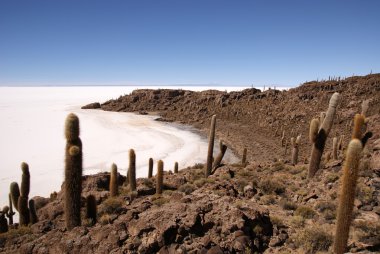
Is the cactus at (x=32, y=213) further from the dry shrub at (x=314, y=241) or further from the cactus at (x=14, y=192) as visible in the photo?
the dry shrub at (x=314, y=241)

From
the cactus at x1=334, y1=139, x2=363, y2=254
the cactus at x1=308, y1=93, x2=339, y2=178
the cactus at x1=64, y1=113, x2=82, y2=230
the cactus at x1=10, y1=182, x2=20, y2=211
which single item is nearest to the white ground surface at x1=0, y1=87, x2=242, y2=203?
the cactus at x1=10, y1=182, x2=20, y2=211

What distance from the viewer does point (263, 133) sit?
40062mm

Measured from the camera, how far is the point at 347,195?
264 inches

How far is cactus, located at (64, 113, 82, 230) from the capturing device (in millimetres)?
8920

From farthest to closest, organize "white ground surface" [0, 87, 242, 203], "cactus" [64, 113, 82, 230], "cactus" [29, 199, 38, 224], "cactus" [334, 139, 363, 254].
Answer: "white ground surface" [0, 87, 242, 203] < "cactus" [29, 199, 38, 224] < "cactus" [64, 113, 82, 230] < "cactus" [334, 139, 363, 254]

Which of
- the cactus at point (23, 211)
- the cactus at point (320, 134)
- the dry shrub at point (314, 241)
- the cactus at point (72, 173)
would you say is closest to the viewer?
the dry shrub at point (314, 241)

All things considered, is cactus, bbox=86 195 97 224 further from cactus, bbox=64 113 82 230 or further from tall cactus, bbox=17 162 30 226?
tall cactus, bbox=17 162 30 226

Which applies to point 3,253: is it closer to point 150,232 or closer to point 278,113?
point 150,232

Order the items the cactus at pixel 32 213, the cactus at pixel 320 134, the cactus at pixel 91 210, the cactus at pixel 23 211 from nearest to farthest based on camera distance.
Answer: the cactus at pixel 91 210 < the cactus at pixel 23 211 < the cactus at pixel 32 213 < the cactus at pixel 320 134

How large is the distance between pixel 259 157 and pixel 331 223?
2034cm

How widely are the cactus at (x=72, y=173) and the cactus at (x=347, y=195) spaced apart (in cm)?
726

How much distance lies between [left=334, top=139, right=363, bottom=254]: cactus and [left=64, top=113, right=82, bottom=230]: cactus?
286 inches

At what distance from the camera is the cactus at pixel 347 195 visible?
6.68 metres

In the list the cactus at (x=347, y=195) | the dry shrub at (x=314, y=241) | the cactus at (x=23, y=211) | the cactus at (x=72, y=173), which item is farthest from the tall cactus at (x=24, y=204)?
the cactus at (x=347, y=195)
